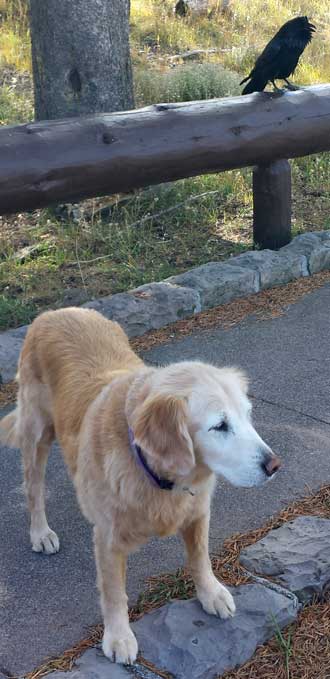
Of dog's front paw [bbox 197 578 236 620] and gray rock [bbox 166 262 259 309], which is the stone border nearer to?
gray rock [bbox 166 262 259 309]

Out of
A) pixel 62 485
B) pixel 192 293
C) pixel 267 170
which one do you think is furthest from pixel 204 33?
pixel 62 485

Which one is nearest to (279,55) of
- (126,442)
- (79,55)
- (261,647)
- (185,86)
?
(79,55)

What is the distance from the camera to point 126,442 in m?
2.73

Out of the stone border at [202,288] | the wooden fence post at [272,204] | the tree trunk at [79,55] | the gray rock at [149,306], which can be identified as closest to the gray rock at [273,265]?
the stone border at [202,288]

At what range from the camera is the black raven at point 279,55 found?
7031mm

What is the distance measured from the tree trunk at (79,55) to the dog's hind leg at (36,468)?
4.90 m

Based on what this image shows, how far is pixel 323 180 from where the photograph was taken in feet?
29.6

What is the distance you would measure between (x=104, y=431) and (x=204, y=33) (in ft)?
38.0

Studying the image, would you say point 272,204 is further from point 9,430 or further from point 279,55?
point 9,430

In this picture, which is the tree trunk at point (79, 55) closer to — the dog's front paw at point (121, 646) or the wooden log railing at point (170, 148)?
the wooden log railing at point (170, 148)

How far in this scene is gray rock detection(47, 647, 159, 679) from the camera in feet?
8.89

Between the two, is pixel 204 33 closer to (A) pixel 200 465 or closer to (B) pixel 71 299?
(B) pixel 71 299

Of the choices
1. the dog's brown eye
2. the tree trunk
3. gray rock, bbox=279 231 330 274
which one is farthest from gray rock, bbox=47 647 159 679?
the tree trunk

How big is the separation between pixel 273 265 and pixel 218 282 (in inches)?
23.1
